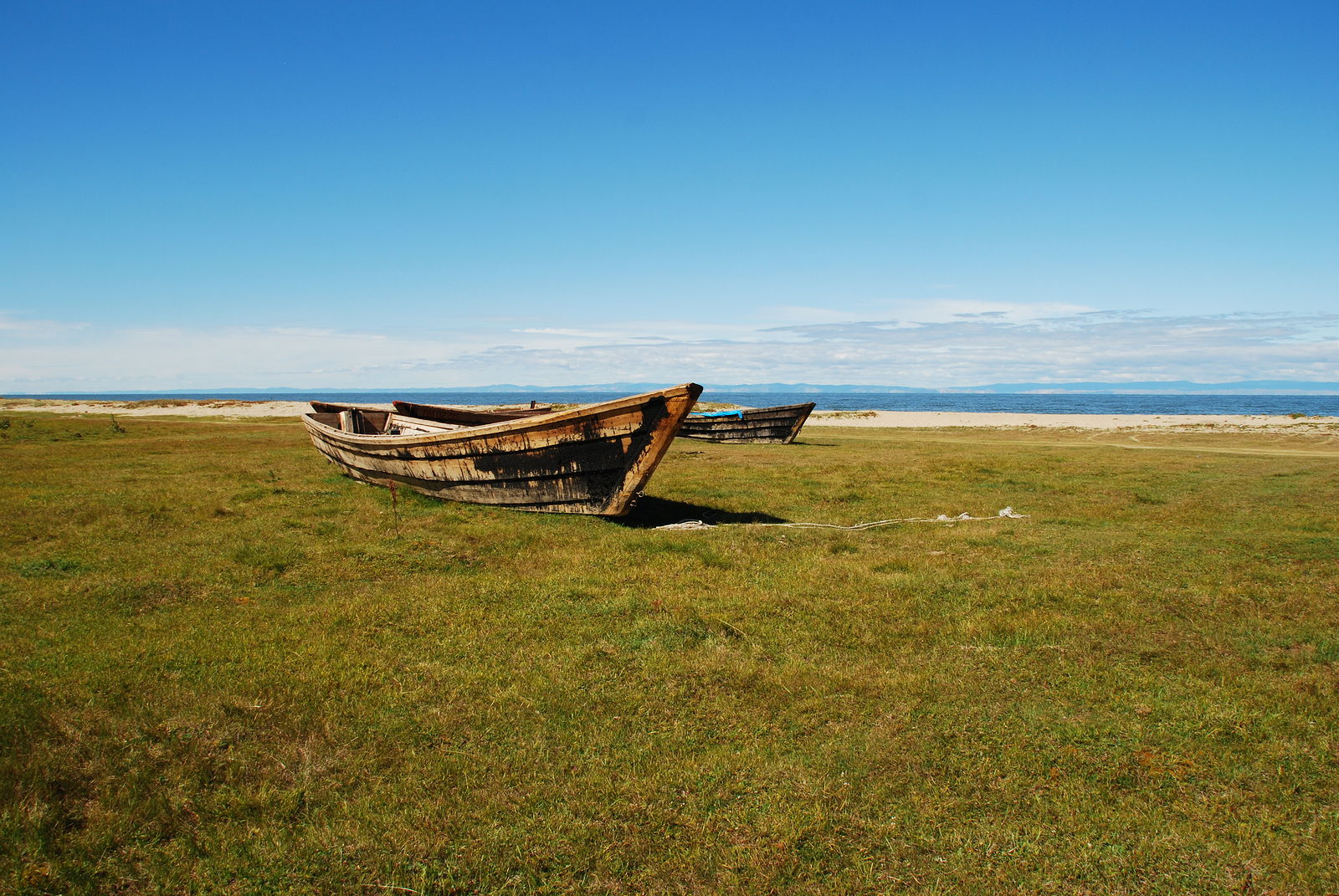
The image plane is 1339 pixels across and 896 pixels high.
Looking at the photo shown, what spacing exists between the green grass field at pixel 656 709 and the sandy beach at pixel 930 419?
27611 mm

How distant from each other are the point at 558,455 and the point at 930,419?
139ft

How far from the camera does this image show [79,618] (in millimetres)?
5695

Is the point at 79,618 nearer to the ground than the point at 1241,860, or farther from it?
farther from it

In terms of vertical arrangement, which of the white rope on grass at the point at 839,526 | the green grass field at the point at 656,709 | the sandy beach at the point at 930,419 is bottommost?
the green grass field at the point at 656,709

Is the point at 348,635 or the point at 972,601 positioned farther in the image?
the point at 972,601

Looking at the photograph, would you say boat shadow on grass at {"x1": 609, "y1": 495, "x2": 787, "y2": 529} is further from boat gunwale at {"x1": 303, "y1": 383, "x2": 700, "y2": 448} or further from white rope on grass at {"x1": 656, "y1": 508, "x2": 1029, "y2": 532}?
boat gunwale at {"x1": 303, "y1": 383, "x2": 700, "y2": 448}

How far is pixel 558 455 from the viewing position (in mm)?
9969

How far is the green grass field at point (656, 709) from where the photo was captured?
3158 millimetres

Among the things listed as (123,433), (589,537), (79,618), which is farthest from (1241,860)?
(123,433)

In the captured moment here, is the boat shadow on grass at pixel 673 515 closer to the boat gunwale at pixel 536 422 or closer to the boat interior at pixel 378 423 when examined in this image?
the boat gunwale at pixel 536 422

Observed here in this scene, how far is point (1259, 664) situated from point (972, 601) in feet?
6.57

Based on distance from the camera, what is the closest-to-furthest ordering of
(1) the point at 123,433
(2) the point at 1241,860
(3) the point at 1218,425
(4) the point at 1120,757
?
(2) the point at 1241,860 < (4) the point at 1120,757 < (1) the point at 123,433 < (3) the point at 1218,425

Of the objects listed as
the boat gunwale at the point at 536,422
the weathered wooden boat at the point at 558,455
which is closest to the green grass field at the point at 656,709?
the weathered wooden boat at the point at 558,455

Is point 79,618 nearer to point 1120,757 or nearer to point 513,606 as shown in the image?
point 513,606
